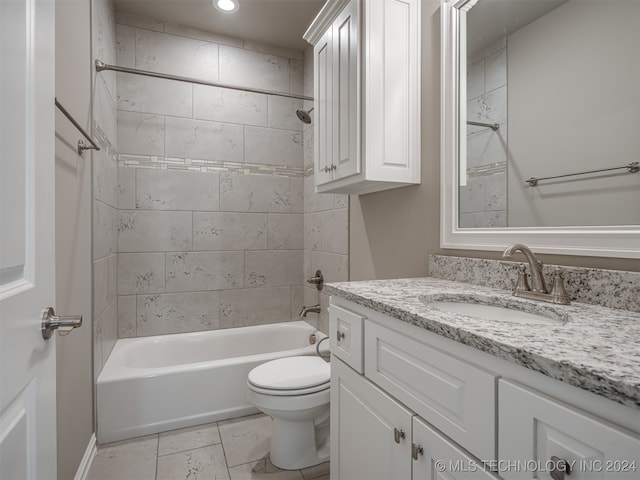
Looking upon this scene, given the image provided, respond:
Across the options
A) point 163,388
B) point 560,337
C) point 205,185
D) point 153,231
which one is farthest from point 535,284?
point 153,231

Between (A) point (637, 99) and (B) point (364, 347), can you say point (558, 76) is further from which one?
(B) point (364, 347)

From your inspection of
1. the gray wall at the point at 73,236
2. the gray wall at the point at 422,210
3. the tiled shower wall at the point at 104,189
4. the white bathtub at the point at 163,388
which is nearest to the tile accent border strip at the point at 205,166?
the tiled shower wall at the point at 104,189

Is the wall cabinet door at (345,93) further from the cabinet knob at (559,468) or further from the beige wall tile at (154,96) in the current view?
the beige wall tile at (154,96)

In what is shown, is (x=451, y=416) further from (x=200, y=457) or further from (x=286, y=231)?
(x=286, y=231)

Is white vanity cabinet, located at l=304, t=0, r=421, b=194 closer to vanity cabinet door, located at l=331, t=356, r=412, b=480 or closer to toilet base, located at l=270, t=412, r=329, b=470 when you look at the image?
vanity cabinet door, located at l=331, t=356, r=412, b=480

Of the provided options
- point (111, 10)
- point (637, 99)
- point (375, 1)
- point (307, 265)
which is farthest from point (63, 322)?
point (111, 10)

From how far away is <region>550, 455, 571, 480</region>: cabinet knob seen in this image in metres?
0.52

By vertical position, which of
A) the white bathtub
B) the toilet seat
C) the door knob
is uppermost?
the door knob

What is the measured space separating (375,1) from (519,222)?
1.11 metres

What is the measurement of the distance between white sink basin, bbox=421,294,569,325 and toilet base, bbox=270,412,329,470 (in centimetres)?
102

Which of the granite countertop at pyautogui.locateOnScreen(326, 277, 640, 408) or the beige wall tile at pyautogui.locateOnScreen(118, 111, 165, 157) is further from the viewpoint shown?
the beige wall tile at pyautogui.locateOnScreen(118, 111, 165, 157)

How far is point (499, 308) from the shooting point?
3.41 ft

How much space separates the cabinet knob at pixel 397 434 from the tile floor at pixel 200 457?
92cm

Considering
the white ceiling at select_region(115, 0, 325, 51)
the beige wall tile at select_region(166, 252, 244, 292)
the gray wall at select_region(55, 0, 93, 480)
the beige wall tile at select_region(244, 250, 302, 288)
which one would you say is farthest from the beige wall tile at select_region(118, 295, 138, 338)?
the white ceiling at select_region(115, 0, 325, 51)
